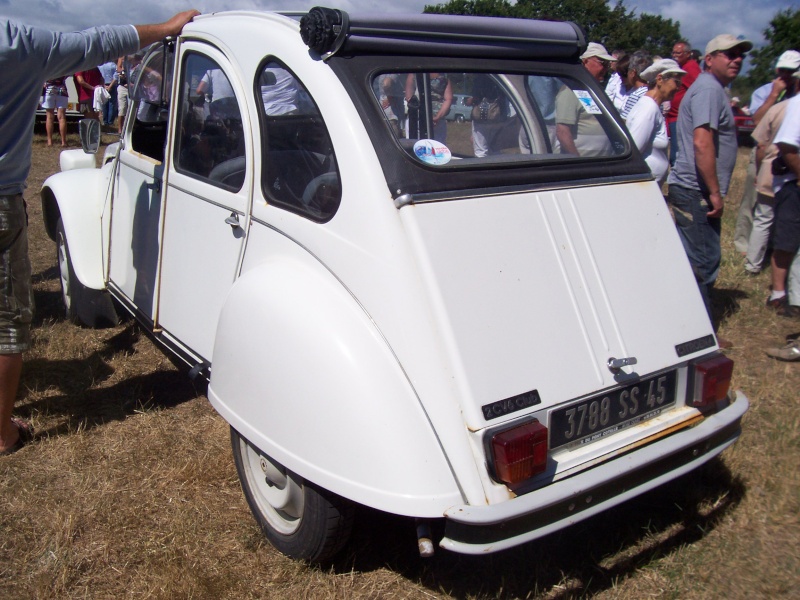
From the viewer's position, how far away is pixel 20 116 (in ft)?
10.8

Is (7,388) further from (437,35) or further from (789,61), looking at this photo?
(789,61)

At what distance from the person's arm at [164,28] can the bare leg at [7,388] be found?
1621 millimetres

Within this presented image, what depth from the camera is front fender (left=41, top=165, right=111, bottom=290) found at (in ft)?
14.8

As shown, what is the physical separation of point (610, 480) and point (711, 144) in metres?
3.05

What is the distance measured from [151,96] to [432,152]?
2.00 metres

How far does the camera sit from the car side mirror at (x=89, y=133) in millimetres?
4266

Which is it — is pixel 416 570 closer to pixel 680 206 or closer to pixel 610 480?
pixel 610 480

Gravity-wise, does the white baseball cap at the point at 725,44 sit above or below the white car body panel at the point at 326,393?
above

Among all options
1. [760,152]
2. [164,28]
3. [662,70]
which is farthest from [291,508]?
[760,152]

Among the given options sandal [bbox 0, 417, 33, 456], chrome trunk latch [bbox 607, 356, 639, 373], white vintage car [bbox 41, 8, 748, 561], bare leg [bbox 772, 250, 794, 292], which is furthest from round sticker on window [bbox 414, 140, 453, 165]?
bare leg [bbox 772, 250, 794, 292]

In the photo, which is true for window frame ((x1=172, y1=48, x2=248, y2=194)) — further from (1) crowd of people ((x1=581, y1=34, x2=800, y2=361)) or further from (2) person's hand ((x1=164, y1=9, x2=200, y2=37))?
(1) crowd of people ((x1=581, y1=34, x2=800, y2=361))

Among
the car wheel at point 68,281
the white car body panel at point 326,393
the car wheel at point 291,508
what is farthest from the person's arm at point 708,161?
the car wheel at point 68,281

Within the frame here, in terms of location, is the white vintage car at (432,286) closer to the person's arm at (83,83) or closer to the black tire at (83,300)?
the black tire at (83,300)

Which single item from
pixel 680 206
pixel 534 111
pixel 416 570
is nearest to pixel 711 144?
pixel 680 206
